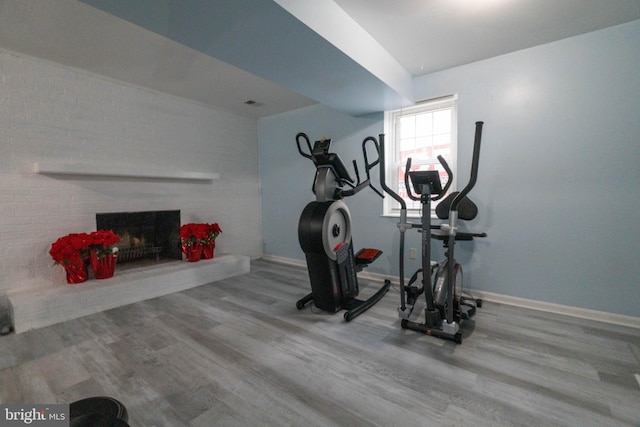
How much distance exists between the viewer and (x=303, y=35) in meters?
1.84

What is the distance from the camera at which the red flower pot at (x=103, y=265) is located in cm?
284

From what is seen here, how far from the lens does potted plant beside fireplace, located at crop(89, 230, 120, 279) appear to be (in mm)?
2812

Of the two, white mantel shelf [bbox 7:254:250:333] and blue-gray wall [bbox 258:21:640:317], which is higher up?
blue-gray wall [bbox 258:21:640:317]

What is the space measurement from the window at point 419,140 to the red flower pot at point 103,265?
127 inches

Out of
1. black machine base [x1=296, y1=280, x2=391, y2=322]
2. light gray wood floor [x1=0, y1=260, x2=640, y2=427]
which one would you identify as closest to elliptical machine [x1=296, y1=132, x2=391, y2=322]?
black machine base [x1=296, y1=280, x2=391, y2=322]

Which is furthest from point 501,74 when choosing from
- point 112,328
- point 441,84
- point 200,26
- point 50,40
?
point 112,328

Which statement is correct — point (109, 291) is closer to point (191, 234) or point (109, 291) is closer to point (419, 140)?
point (191, 234)

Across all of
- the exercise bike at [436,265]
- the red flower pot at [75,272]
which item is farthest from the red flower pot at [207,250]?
the exercise bike at [436,265]

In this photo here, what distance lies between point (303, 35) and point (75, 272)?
10.2 ft

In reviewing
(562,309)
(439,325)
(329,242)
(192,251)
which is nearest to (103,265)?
(192,251)

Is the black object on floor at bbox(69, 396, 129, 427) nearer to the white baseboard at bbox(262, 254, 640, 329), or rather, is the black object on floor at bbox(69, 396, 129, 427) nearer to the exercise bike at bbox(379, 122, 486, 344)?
the exercise bike at bbox(379, 122, 486, 344)

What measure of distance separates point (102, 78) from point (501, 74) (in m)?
4.30

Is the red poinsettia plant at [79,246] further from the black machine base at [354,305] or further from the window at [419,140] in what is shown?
the window at [419,140]

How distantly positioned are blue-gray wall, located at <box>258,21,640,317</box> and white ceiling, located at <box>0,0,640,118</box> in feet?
0.72
